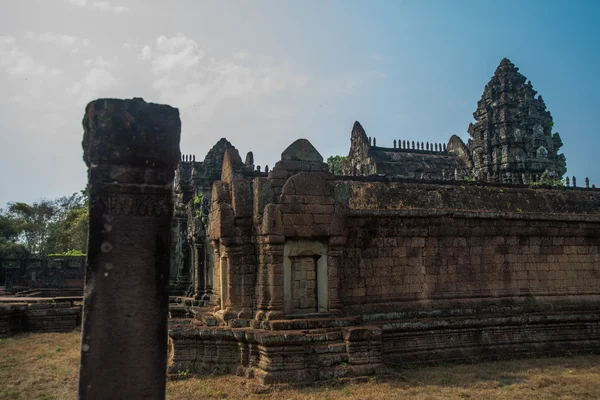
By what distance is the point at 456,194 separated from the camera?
10594 millimetres

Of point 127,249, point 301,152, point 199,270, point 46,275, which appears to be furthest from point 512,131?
point 127,249

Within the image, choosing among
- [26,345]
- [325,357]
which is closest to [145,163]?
[325,357]

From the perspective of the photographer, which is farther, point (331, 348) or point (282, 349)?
point (331, 348)

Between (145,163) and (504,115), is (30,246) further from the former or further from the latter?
(145,163)

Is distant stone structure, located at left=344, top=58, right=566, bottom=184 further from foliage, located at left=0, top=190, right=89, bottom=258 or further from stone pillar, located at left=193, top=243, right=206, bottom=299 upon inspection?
foliage, located at left=0, top=190, right=89, bottom=258

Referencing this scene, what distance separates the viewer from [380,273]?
9.54 meters

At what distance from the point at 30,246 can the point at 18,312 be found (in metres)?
47.7

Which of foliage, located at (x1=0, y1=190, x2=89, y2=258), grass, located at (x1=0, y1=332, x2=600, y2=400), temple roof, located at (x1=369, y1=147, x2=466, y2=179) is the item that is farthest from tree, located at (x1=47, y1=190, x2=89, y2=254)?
grass, located at (x1=0, y1=332, x2=600, y2=400)

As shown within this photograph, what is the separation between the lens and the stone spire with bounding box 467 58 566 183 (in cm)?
2912

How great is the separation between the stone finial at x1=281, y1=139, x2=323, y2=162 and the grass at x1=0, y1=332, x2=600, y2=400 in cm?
377

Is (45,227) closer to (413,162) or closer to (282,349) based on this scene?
(413,162)

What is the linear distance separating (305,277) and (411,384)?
243 cm

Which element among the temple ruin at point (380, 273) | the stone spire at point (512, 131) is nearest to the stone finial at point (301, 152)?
the temple ruin at point (380, 273)

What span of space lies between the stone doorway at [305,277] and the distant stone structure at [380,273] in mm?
19
